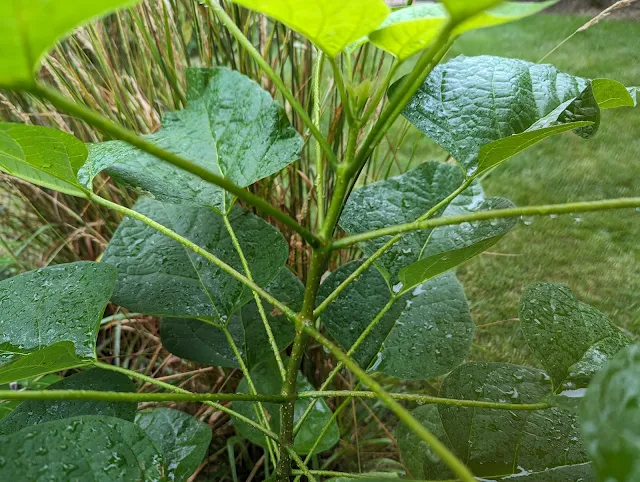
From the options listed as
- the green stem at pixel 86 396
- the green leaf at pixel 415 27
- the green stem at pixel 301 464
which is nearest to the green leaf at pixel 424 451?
the green stem at pixel 301 464

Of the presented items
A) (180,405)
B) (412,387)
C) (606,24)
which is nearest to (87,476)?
(180,405)

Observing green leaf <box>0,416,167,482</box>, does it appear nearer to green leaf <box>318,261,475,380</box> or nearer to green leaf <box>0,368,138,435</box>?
green leaf <box>0,368,138,435</box>

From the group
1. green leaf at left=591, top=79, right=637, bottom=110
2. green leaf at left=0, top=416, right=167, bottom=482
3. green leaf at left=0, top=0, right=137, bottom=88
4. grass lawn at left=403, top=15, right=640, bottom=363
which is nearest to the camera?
green leaf at left=0, top=0, right=137, bottom=88

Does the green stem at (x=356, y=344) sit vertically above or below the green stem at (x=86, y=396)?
below

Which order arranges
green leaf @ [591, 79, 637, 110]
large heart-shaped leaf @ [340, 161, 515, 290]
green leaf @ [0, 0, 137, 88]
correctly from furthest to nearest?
large heart-shaped leaf @ [340, 161, 515, 290] < green leaf @ [591, 79, 637, 110] < green leaf @ [0, 0, 137, 88]

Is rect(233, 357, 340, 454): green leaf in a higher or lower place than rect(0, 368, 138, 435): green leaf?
lower

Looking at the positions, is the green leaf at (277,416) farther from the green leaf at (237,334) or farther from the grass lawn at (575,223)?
the grass lawn at (575,223)

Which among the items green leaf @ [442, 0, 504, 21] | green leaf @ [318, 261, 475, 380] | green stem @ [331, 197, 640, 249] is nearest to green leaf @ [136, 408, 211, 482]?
green leaf @ [318, 261, 475, 380]

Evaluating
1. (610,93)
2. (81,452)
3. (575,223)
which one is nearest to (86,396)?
(81,452)
